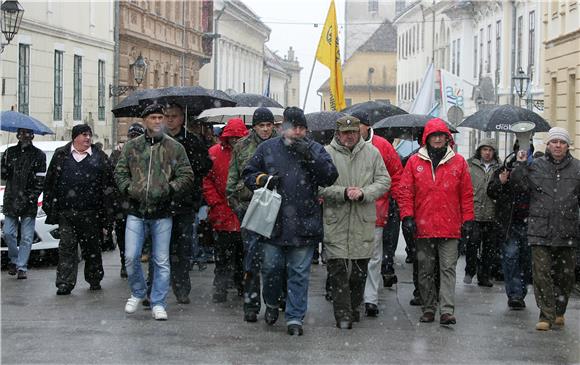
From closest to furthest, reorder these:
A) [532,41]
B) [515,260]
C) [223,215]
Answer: [223,215]
[515,260]
[532,41]

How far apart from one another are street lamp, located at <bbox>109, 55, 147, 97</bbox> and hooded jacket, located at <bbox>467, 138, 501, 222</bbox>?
18.2 meters

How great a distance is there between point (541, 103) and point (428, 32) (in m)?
38.8

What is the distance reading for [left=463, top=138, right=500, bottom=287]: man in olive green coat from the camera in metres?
13.9

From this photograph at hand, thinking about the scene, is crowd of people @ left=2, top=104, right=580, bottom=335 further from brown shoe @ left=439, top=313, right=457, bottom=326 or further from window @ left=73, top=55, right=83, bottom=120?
window @ left=73, top=55, right=83, bottom=120

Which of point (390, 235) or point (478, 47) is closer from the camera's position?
point (390, 235)

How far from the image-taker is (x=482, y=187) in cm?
1402

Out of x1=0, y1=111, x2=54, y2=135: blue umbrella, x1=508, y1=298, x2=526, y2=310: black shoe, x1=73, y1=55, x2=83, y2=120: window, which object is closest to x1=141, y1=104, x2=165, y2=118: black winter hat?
x1=508, y1=298, x2=526, y2=310: black shoe

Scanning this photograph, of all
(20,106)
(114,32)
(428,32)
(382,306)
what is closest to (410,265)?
(382,306)

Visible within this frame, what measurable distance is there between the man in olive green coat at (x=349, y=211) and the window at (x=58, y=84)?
64.2ft

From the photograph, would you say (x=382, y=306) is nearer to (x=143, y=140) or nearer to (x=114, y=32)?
(x=143, y=140)

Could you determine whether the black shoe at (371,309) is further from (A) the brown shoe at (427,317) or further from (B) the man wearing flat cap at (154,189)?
(B) the man wearing flat cap at (154,189)

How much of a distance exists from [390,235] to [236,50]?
58.7 m

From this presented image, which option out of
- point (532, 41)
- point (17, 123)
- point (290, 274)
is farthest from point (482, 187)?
point (532, 41)

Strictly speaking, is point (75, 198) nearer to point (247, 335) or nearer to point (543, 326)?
point (247, 335)
